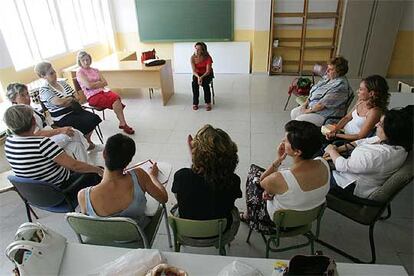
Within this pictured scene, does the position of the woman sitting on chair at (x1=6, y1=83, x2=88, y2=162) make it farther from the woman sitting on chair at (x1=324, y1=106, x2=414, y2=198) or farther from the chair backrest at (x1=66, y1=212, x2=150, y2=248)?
the woman sitting on chair at (x1=324, y1=106, x2=414, y2=198)

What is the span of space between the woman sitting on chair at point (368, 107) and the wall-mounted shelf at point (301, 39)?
13.2 feet

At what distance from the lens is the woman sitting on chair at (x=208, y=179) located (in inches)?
59.4

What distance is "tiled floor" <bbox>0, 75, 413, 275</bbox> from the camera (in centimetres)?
210

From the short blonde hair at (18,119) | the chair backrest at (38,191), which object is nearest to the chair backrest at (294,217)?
the chair backrest at (38,191)

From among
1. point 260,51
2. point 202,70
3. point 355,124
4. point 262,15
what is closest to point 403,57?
point 260,51

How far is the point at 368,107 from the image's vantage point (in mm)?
2395

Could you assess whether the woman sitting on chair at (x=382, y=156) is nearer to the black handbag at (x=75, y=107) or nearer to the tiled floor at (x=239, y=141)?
the tiled floor at (x=239, y=141)

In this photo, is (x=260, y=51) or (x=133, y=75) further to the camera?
(x=260, y=51)

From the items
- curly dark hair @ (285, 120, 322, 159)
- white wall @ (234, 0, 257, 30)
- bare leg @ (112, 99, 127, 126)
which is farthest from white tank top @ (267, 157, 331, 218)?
white wall @ (234, 0, 257, 30)

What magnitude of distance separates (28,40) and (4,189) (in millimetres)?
3222

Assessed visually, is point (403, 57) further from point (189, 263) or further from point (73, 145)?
point (189, 263)

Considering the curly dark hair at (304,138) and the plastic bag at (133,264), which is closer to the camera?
the plastic bag at (133,264)

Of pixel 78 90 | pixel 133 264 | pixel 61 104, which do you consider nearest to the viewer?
pixel 133 264

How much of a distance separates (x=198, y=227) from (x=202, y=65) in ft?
11.7
